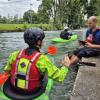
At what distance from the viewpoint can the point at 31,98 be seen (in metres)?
4.62

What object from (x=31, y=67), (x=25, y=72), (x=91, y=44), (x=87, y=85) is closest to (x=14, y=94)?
(x=25, y=72)

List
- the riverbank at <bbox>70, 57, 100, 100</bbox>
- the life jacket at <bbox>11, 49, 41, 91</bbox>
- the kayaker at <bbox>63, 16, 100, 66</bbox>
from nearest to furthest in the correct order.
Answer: the life jacket at <bbox>11, 49, 41, 91</bbox> < the riverbank at <bbox>70, 57, 100, 100</bbox> < the kayaker at <bbox>63, 16, 100, 66</bbox>

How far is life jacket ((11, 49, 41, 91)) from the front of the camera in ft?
15.0

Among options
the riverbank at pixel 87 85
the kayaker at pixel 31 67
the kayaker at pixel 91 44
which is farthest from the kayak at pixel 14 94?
the kayaker at pixel 91 44

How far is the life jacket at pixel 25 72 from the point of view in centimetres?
458

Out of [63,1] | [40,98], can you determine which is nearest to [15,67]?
[40,98]

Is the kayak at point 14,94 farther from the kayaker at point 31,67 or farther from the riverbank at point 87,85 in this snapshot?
the riverbank at point 87,85

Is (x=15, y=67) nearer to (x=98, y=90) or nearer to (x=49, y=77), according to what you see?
(x=49, y=77)

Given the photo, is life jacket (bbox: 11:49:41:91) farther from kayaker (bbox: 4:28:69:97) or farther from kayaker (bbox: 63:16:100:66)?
kayaker (bbox: 63:16:100:66)

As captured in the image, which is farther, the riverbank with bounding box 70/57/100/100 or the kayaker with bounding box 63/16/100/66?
the kayaker with bounding box 63/16/100/66

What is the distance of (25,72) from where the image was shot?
4582mm

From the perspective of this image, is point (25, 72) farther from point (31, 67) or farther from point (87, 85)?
point (87, 85)

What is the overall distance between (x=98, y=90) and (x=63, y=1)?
195 feet

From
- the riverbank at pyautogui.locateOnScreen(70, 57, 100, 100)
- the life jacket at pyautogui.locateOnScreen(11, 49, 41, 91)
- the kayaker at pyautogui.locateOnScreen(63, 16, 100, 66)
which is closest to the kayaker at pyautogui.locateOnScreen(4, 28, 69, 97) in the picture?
the life jacket at pyautogui.locateOnScreen(11, 49, 41, 91)
